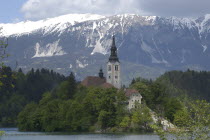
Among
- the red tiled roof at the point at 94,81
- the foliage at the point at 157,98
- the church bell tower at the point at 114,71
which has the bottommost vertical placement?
the foliage at the point at 157,98

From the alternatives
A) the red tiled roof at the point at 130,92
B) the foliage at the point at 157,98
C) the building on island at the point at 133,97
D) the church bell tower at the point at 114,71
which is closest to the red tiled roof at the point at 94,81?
the church bell tower at the point at 114,71

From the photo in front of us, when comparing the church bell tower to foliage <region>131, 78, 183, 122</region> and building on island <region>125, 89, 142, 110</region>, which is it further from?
building on island <region>125, 89, 142, 110</region>

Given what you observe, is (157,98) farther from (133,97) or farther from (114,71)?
(114,71)

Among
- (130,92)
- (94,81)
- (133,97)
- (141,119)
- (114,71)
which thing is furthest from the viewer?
(114,71)

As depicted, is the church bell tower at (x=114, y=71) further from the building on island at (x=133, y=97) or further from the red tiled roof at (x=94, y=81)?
the building on island at (x=133, y=97)

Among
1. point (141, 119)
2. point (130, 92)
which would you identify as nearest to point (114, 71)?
point (130, 92)

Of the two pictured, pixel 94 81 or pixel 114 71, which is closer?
pixel 94 81

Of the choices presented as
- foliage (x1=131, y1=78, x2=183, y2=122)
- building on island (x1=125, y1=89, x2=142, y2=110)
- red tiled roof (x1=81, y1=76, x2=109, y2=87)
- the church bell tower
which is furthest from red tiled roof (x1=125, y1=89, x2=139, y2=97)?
the church bell tower

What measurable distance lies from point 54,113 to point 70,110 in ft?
13.8

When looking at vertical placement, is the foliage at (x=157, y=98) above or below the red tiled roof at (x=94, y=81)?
below

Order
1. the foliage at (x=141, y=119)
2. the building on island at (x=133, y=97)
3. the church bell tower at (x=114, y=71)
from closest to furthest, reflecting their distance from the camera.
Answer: the foliage at (x=141, y=119) → the building on island at (x=133, y=97) → the church bell tower at (x=114, y=71)

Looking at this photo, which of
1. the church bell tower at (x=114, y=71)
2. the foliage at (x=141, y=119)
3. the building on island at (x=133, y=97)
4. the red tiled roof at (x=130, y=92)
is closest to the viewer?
the foliage at (x=141, y=119)

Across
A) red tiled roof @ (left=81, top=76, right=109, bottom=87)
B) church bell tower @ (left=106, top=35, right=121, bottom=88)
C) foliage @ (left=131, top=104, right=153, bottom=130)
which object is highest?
church bell tower @ (left=106, top=35, right=121, bottom=88)

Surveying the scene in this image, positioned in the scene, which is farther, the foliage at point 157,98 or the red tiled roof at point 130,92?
the red tiled roof at point 130,92
